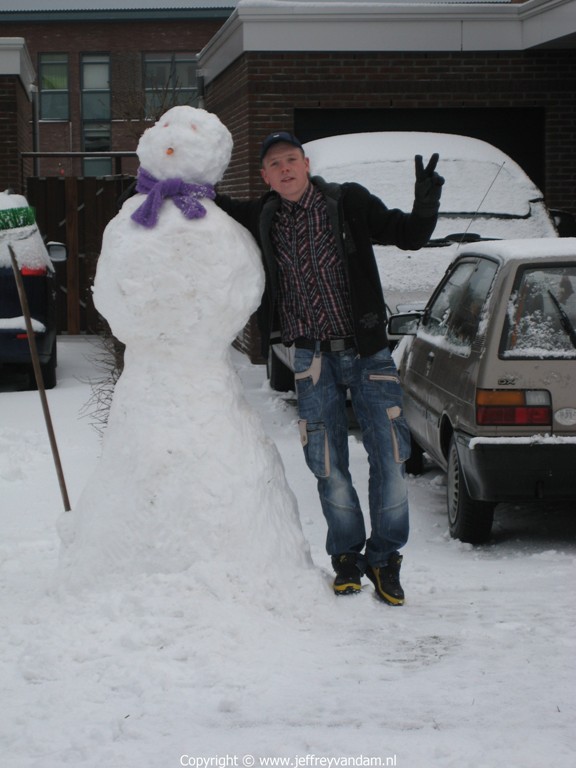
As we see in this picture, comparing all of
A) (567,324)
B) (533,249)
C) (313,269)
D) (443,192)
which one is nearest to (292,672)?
(313,269)

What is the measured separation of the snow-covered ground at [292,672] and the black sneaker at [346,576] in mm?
47

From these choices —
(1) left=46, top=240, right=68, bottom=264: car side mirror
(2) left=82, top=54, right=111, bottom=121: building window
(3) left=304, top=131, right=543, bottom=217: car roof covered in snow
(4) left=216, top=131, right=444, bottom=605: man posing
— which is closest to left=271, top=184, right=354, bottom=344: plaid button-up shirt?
(4) left=216, top=131, right=444, bottom=605: man posing

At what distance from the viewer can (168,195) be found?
15.7 feet

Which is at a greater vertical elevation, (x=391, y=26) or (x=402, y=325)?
(x=391, y=26)

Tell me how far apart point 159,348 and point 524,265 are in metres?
2.06

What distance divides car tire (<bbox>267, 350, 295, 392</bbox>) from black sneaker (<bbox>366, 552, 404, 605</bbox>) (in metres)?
6.04

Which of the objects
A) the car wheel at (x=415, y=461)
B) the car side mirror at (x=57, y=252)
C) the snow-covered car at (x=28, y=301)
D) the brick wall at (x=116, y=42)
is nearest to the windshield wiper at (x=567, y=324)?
the car wheel at (x=415, y=461)

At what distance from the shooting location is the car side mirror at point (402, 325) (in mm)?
6996

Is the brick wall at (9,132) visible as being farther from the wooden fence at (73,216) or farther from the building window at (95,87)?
the building window at (95,87)

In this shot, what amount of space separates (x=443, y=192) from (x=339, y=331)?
520 cm

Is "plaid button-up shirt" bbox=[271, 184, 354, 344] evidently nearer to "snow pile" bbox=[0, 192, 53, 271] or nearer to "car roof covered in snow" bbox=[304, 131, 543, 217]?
"car roof covered in snow" bbox=[304, 131, 543, 217]

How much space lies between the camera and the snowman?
4.59 m

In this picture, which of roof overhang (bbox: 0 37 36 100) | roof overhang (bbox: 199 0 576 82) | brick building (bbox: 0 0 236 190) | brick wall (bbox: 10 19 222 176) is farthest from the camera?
brick wall (bbox: 10 19 222 176)

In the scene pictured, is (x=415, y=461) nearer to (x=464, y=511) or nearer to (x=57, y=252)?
(x=464, y=511)
